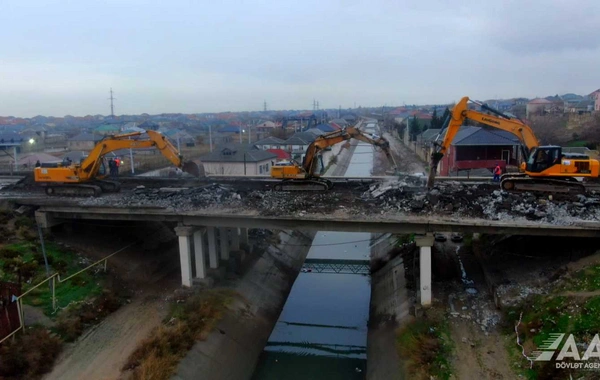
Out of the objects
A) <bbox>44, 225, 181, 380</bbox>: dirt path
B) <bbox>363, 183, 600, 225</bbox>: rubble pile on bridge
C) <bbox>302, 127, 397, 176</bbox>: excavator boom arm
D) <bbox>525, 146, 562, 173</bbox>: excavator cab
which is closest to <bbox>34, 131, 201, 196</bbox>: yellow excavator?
<bbox>44, 225, 181, 380</bbox>: dirt path

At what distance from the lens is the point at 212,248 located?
22.9 m

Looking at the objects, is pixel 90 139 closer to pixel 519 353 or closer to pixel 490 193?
pixel 490 193

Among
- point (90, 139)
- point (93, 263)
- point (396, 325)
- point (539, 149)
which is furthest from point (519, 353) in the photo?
point (90, 139)

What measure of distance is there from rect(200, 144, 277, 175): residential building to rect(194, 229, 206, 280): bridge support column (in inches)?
930

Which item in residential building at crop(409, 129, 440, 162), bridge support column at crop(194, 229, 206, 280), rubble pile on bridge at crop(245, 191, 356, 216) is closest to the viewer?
rubble pile on bridge at crop(245, 191, 356, 216)

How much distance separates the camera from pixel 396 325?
18.5 meters

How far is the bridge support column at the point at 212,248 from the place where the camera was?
22.8 metres

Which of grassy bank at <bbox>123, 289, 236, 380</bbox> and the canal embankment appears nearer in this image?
grassy bank at <bbox>123, 289, 236, 380</bbox>

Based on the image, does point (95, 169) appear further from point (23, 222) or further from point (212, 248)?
point (212, 248)

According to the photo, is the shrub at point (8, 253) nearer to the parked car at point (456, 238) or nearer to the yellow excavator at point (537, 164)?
the yellow excavator at point (537, 164)

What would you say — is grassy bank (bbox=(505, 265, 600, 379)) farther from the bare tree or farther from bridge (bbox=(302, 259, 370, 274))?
the bare tree

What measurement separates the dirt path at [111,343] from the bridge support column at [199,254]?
205 cm

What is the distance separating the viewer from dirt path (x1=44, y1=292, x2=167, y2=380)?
15.0m

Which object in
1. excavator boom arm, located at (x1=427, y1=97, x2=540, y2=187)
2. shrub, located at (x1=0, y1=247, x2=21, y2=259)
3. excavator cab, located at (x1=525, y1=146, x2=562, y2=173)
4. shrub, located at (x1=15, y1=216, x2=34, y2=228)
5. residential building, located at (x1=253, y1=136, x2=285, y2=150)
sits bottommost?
shrub, located at (x1=0, y1=247, x2=21, y2=259)
